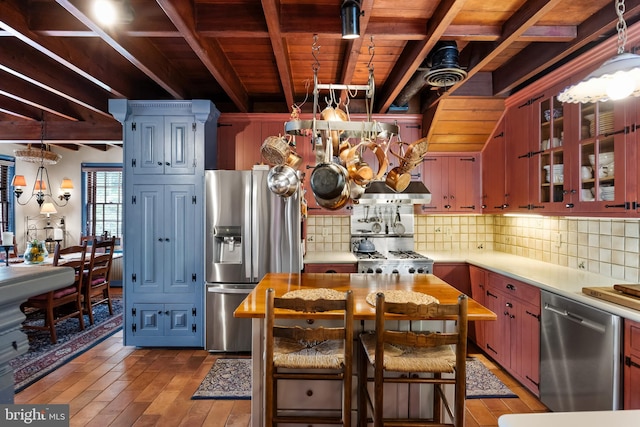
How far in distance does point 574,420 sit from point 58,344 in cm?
460

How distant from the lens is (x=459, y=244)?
4.61 metres

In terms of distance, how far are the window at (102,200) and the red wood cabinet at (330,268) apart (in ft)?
16.4

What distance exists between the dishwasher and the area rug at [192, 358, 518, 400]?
1.25 feet

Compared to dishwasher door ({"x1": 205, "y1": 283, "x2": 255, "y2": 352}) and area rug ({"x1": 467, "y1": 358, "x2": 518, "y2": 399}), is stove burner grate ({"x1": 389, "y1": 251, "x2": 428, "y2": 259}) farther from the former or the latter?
dishwasher door ({"x1": 205, "y1": 283, "x2": 255, "y2": 352})

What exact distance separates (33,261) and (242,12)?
3.96 metres

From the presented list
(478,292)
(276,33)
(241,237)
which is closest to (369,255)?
(478,292)

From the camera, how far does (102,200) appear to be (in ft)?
23.3

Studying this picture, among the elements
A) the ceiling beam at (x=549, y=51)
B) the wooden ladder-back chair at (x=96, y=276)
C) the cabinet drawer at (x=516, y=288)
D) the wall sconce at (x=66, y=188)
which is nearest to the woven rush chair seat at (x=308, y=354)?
the cabinet drawer at (x=516, y=288)

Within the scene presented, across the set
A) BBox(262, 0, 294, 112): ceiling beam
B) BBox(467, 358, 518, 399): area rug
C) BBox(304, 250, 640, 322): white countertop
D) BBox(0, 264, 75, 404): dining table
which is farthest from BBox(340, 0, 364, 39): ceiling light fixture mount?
BBox(467, 358, 518, 399): area rug

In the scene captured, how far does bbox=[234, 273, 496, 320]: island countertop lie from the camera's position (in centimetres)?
194

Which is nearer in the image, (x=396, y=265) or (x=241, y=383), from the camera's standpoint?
(x=241, y=383)

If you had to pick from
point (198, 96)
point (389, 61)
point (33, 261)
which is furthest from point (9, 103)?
point (389, 61)

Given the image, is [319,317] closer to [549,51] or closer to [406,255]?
[406,255]

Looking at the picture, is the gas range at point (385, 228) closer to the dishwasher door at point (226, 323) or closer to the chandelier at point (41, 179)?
the dishwasher door at point (226, 323)
